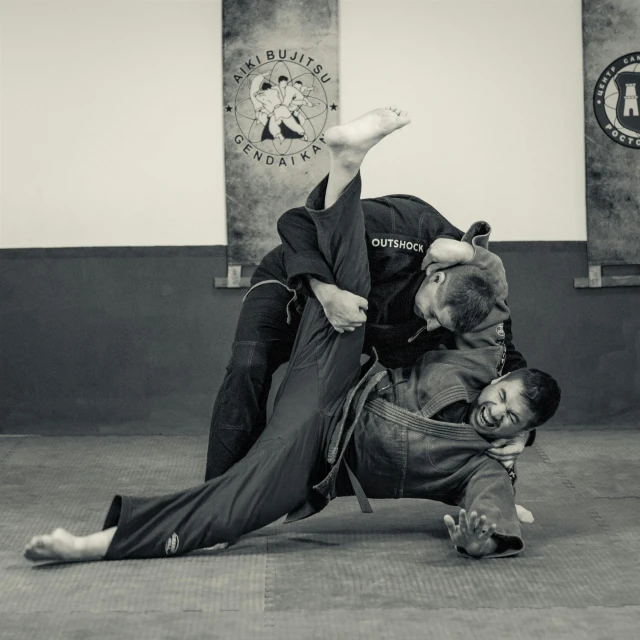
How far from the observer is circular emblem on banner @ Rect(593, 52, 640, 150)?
483 cm

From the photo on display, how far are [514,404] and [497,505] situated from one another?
0.28 m

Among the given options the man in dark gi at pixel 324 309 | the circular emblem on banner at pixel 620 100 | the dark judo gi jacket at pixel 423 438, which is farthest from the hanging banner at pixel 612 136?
the dark judo gi jacket at pixel 423 438

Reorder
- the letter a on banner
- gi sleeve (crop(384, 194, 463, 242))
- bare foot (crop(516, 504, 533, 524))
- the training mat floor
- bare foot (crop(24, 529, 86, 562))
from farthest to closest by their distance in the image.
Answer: the letter a on banner < bare foot (crop(516, 504, 533, 524)) < gi sleeve (crop(384, 194, 463, 242)) < bare foot (crop(24, 529, 86, 562)) < the training mat floor

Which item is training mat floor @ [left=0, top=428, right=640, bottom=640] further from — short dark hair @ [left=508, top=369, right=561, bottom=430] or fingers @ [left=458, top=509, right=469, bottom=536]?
short dark hair @ [left=508, top=369, right=561, bottom=430]

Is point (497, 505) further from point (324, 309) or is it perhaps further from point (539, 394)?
point (324, 309)

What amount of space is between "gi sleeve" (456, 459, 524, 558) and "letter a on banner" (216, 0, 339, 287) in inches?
88.3

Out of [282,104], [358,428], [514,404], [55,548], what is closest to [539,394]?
[514,404]

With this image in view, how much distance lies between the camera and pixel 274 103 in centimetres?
479

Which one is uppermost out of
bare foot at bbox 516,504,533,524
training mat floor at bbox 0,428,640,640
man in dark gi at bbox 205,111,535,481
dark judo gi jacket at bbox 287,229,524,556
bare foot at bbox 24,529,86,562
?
man in dark gi at bbox 205,111,535,481

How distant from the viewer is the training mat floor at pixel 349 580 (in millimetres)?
2285

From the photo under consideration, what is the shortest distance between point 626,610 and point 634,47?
3250 millimetres

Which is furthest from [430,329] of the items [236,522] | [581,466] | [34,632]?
[581,466]

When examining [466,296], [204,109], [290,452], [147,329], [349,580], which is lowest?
[349,580]

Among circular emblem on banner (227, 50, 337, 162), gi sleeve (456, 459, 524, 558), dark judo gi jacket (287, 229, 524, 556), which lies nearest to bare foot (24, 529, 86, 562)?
dark judo gi jacket (287, 229, 524, 556)
